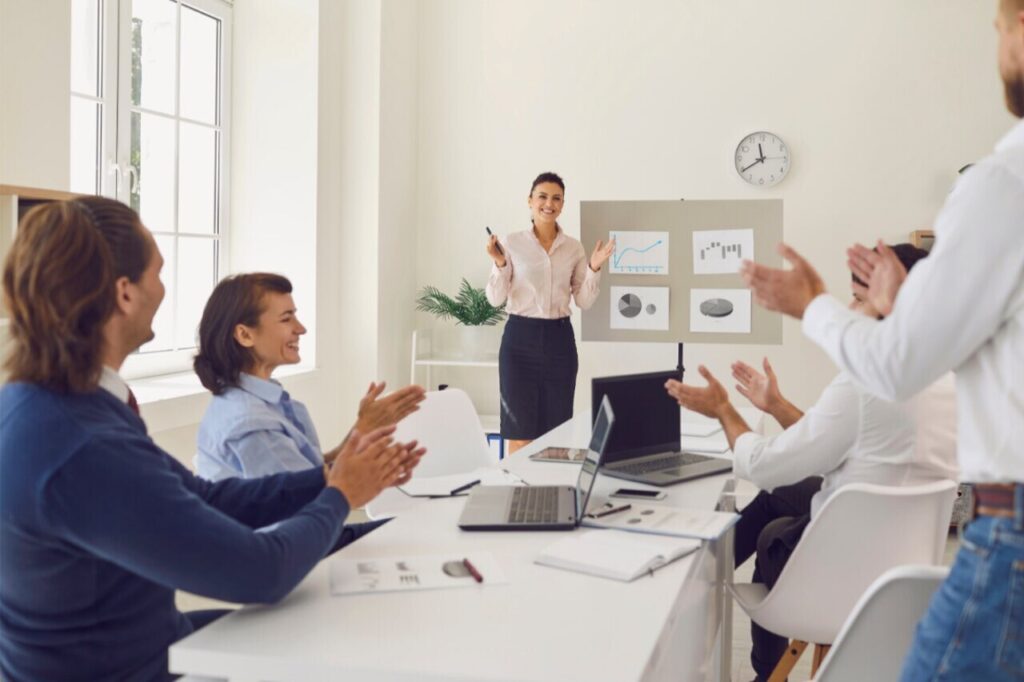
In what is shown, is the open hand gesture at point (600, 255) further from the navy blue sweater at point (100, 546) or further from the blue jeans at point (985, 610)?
the blue jeans at point (985, 610)

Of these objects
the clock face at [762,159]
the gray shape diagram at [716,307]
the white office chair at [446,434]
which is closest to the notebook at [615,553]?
the white office chair at [446,434]

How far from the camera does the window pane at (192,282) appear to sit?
4938 mm

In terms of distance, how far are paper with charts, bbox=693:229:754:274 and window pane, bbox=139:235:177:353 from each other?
2570 mm

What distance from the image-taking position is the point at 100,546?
1.35 m

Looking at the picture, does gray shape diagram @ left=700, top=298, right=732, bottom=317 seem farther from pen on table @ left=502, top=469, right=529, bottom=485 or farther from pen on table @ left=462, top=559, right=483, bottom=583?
pen on table @ left=462, top=559, right=483, bottom=583

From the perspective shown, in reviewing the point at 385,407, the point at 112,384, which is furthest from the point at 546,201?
the point at 112,384

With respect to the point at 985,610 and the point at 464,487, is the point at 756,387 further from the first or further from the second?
the point at 985,610

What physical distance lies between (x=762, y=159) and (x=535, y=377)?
7.12 ft

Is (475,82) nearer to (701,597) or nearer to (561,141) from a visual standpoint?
(561,141)

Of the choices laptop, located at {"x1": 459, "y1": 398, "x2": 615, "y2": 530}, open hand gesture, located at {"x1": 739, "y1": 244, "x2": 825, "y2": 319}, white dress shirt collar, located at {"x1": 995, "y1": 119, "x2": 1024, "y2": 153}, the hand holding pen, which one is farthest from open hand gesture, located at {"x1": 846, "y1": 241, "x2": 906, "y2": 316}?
the hand holding pen

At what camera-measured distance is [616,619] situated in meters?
1.53

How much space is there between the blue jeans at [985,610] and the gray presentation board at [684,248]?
371 centimetres

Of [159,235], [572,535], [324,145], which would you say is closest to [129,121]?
[159,235]

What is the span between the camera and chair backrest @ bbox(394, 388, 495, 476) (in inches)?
131
